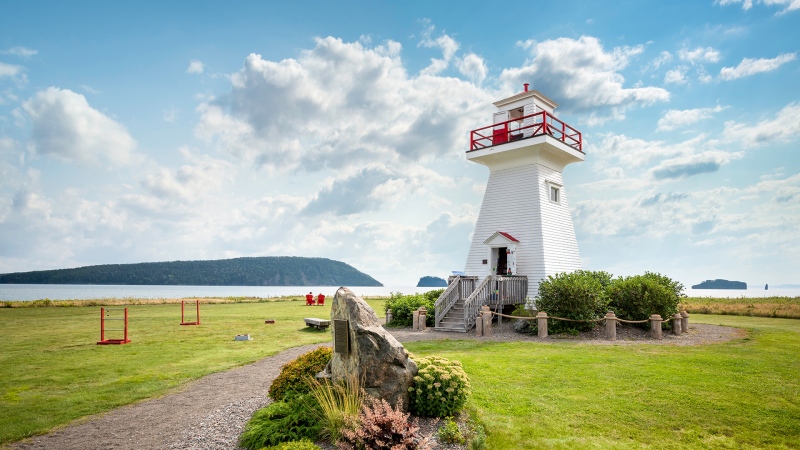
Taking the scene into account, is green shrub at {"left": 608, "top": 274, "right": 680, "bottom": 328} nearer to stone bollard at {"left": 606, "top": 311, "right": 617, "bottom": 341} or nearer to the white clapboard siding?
stone bollard at {"left": 606, "top": 311, "right": 617, "bottom": 341}

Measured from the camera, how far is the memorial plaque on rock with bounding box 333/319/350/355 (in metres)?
7.41

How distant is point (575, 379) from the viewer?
9836mm

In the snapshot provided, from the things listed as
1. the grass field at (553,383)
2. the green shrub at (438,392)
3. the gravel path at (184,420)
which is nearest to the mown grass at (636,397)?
the grass field at (553,383)

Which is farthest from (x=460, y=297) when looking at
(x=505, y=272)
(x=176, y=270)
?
(x=176, y=270)

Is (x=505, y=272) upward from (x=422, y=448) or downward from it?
upward

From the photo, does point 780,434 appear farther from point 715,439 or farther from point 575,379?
point 575,379

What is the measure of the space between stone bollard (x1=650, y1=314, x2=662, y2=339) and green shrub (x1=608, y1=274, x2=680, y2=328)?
3.78 feet

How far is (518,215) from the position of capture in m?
21.4

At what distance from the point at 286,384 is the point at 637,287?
15.7 m

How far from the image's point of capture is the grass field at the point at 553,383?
6.98 metres

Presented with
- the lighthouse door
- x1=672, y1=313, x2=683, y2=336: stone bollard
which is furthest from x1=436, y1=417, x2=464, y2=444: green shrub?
the lighthouse door

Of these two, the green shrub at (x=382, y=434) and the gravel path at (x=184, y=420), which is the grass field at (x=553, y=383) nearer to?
the gravel path at (x=184, y=420)

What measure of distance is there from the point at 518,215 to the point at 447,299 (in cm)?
550

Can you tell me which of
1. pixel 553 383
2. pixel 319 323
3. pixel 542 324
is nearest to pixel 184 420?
pixel 553 383
